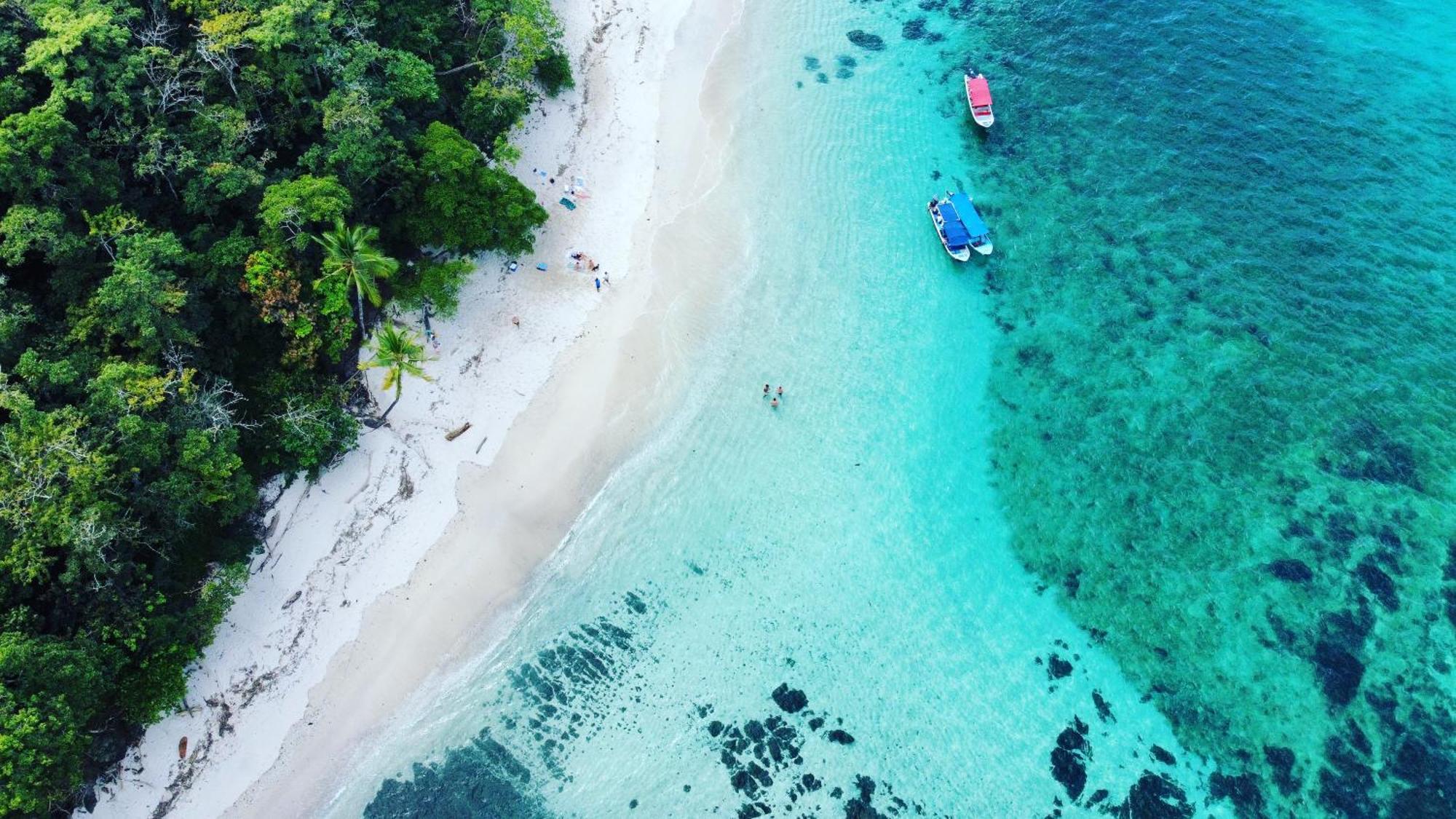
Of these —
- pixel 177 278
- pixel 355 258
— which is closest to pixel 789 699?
pixel 355 258

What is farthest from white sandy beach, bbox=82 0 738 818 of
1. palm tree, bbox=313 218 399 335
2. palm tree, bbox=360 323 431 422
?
palm tree, bbox=313 218 399 335

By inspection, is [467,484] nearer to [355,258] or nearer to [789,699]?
[355,258]

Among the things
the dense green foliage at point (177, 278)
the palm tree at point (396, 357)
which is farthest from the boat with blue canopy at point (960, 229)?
the palm tree at point (396, 357)

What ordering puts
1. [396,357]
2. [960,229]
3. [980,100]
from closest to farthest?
[396,357] < [960,229] < [980,100]

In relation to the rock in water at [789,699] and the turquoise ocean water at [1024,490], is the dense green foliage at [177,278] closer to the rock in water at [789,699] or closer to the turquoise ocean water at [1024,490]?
the turquoise ocean water at [1024,490]

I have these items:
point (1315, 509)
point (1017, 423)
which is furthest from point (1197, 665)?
point (1017, 423)

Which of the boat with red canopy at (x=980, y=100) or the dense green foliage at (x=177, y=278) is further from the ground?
the dense green foliage at (x=177, y=278)

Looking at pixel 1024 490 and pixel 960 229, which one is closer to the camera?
pixel 1024 490

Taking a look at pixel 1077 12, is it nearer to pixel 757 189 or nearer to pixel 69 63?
pixel 757 189
